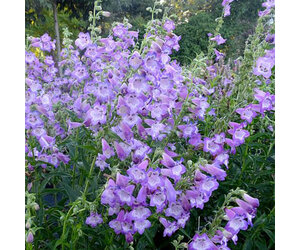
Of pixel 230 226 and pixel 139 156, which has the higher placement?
pixel 139 156

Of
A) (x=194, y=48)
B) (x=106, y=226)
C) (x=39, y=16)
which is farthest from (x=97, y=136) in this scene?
(x=39, y=16)

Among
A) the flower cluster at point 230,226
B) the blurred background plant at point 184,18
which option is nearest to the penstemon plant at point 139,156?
the flower cluster at point 230,226

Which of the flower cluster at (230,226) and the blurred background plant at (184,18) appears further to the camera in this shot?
the blurred background plant at (184,18)

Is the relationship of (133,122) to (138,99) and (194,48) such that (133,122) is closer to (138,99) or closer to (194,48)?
(138,99)

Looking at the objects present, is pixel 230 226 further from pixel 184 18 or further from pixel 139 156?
pixel 184 18

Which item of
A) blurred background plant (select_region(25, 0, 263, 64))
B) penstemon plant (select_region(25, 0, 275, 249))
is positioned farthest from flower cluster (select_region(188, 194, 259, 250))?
blurred background plant (select_region(25, 0, 263, 64))

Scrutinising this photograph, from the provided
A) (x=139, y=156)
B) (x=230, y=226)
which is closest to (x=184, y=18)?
(x=139, y=156)

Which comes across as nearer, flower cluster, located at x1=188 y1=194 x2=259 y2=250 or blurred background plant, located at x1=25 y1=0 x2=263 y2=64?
flower cluster, located at x1=188 y1=194 x2=259 y2=250

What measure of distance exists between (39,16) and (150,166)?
15.2 feet

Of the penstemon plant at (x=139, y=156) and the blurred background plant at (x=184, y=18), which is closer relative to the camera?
the penstemon plant at (x=139, y=156)

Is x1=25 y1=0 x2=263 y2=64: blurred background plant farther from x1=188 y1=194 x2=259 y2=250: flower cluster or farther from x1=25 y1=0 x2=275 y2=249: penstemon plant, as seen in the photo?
x1=188 y1=194 x2=259 y2=250: flower cluster

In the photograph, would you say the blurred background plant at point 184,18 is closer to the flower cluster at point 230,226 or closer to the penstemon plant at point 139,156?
the penstemon plant at point 139,156

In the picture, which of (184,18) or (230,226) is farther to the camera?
(184,18)

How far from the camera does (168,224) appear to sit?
1553mm
